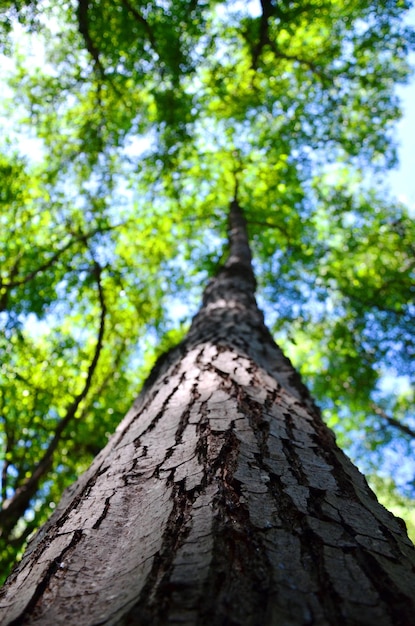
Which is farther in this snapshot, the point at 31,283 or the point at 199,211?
the point at 199,211

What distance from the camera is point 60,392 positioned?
31.1ft

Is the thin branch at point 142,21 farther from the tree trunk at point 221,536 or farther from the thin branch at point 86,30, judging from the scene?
the tree trunk at point 221,536

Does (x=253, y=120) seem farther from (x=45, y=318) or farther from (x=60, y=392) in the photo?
(x=60, y=392)

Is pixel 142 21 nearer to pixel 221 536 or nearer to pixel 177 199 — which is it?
pixel 177 199

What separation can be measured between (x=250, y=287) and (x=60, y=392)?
6775mm

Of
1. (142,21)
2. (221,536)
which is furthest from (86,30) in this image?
(221,536)

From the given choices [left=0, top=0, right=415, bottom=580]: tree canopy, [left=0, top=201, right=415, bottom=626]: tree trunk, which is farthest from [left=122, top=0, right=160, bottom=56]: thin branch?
[left=0, top=201, right=415, bottom=626]: tree trunk

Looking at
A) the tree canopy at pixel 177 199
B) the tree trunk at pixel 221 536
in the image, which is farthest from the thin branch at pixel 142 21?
the tree trunk at pixel 221 536

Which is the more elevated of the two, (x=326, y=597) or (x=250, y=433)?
(x=250, y=433)

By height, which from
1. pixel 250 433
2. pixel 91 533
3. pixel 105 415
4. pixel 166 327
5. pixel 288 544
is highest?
pixel 166 327

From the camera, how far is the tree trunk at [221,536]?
0.83m

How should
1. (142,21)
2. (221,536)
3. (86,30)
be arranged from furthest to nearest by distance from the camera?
(86,30), (142,21), (221,536)

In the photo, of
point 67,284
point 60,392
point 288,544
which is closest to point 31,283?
point 67,284

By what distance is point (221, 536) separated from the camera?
1.02m
